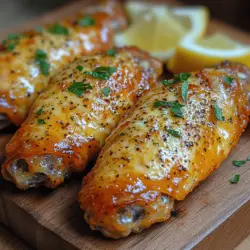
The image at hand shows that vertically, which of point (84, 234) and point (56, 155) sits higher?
point (56, 155)

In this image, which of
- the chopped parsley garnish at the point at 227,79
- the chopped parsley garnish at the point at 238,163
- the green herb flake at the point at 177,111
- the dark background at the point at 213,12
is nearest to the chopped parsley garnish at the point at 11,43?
the green herb flake at the point at 177,111

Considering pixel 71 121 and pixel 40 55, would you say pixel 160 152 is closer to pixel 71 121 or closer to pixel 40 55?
pixel 71 121

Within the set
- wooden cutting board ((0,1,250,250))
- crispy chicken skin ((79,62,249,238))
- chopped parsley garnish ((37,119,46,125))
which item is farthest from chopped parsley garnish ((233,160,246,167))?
chopped parsley garnish ((37,119,46,125))

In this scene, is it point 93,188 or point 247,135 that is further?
point 247,135

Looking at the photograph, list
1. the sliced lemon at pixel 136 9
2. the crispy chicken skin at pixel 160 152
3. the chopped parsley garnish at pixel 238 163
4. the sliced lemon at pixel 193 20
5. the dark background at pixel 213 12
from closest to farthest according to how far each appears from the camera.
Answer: the crispy chicken skin at pixel 160 152
the chopped parsley garnish at pixel 238 163
the sliced lemon at pixel 193 20
the sliced lemon at pixel 136 9
the dark background at pixel 213 12

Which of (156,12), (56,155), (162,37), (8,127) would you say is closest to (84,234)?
(56,155)

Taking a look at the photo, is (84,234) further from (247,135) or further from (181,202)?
(247,135)

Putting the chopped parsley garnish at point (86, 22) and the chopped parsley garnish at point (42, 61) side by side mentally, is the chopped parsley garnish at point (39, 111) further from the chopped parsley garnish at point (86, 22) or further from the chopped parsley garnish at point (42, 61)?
the chopped parsley garnish at point (86, 22)
